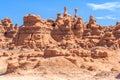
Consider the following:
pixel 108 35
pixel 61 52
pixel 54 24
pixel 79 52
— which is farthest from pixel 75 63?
pixel 54 24

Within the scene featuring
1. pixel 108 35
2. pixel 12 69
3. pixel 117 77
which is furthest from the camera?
pixel 108 35

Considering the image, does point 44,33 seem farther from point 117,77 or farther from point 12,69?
point 117,77

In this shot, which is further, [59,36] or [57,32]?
[57,32]

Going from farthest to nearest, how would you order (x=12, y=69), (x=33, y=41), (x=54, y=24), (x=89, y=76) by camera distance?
1. (x=54, y=24)
2. (x=33, y=41)
3. (x=12, y=69)
4. (x=89, y=76)

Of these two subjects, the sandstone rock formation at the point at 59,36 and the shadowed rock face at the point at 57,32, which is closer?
the sandstone rock formation at the point at 59,36

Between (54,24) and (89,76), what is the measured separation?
50.3 metres

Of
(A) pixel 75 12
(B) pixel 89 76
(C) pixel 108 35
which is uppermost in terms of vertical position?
A: (A) pixel 75 12

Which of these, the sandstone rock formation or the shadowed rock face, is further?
the shadowed rock face

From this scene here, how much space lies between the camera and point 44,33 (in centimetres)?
8188

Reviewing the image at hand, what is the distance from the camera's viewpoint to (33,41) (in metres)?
79.1

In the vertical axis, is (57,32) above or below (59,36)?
above

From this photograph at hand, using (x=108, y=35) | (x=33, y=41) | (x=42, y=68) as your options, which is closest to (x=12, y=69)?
(x=42, y=68)

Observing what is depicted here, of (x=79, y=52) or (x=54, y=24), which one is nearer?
(x=79, y=52)

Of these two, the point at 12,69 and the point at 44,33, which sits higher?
the point at 44,33
